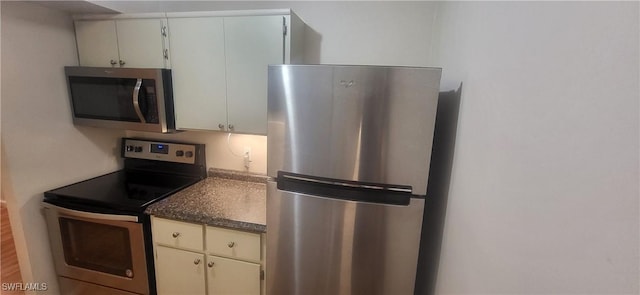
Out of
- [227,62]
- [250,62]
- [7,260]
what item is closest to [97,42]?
[227,62]

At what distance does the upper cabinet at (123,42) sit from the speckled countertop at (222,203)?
0.83 metres

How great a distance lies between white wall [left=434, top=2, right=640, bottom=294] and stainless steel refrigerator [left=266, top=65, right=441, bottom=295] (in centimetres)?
22

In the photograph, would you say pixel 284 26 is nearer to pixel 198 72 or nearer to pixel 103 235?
pixel 198 72

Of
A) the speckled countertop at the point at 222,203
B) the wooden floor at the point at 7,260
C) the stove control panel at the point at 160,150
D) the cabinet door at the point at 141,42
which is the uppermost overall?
the cabinet door at the point at 141,42

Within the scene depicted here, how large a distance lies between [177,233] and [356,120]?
1.24m

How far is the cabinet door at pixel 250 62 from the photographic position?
→ 1438 millimetres

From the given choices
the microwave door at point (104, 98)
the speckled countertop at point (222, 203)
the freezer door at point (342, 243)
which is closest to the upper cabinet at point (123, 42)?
the microwave door at point (104, 98)

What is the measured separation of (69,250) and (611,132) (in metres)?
2.50

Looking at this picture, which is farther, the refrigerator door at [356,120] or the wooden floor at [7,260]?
the wooden floor at [7,260]

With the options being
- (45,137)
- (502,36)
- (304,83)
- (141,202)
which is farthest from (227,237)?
(502,36)

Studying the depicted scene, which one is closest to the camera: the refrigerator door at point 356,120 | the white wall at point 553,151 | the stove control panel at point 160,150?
the white wall at point 553,151

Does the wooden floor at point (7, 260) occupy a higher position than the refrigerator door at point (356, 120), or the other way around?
the refrigerator door at point (356, 120)

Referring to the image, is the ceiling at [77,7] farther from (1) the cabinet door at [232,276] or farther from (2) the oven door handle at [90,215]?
(1) the cabinet door at [232,276]

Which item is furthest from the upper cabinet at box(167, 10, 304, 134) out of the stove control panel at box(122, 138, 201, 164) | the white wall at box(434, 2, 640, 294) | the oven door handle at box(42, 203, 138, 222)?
the white wall at box(434, 2, 640, 294)
